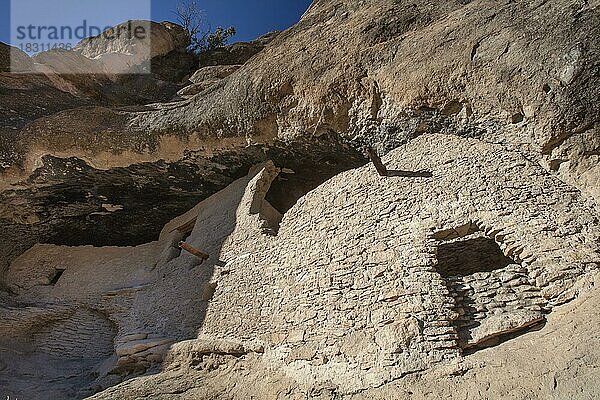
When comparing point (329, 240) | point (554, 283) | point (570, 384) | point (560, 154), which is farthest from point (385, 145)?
point (570, 384)

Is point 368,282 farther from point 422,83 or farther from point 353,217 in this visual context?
point 422,83

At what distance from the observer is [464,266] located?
550 cm

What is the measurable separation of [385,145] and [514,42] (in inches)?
68.6

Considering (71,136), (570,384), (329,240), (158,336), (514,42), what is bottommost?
(570,384)

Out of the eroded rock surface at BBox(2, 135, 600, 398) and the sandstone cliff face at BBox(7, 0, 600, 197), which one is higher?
the sandstone cliff face at BBox(7, 0, 600, 197)

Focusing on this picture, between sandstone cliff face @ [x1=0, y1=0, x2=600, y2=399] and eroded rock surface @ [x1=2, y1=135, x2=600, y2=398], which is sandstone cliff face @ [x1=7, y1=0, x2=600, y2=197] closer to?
sandstone cliff face @ [x1=0, y1=0, x2=600, y2=399]

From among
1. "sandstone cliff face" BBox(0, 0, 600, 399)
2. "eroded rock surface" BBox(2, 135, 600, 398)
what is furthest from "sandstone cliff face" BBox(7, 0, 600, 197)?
"eroded rock surface" BBox(2, 135, 600, 398)

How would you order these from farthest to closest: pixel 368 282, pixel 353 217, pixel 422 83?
pixel 422 83
pixel 353 217
pixel 368 282

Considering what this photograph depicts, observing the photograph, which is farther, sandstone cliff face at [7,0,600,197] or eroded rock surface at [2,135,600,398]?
sandstone cliff face at [7,0,600,197]

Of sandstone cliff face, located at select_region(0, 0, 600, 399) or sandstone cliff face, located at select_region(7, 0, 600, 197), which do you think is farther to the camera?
sandstone cliff face, located at select_region(7, 0, 600, 197)

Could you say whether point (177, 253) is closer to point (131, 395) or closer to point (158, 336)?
point (158, 336)

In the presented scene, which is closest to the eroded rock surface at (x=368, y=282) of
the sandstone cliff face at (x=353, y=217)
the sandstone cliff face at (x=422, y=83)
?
the sandstone cliff face at (x=353, y=217)

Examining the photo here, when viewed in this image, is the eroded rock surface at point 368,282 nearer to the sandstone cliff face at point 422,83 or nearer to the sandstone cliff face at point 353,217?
the sandstone cliff face at point 353,217

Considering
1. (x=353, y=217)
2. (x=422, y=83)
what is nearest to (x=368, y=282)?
(x=353, y=217)
